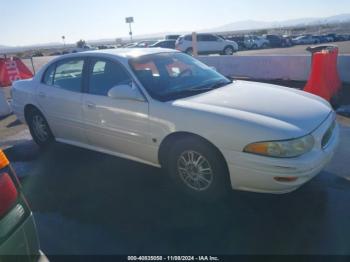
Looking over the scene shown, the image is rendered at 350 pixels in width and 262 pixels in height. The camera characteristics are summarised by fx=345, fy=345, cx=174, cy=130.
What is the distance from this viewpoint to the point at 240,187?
11.1 feet

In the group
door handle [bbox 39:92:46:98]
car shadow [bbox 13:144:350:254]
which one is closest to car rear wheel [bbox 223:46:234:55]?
door handle [bbox 39:92:46:98]

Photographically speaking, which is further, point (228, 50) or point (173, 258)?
point (228, 50)

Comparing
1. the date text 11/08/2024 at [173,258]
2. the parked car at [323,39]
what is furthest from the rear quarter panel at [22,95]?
the parked car at [323,39]

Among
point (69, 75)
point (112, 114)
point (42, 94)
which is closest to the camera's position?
point (112, 114)

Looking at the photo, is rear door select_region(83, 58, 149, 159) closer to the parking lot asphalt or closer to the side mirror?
the side mirror

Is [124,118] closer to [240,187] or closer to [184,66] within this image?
[184,66]

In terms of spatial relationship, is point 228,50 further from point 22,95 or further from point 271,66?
point 22,95

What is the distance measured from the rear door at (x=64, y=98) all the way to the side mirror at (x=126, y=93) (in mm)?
840

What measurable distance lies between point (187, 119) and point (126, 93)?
32.4 inches

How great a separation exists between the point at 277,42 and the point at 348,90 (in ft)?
114

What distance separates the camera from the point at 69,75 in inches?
195

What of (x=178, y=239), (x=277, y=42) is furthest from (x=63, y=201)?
(x=277, y=42)

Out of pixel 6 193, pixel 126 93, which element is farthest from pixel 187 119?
pixel 6 193

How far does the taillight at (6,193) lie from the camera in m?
1.80
